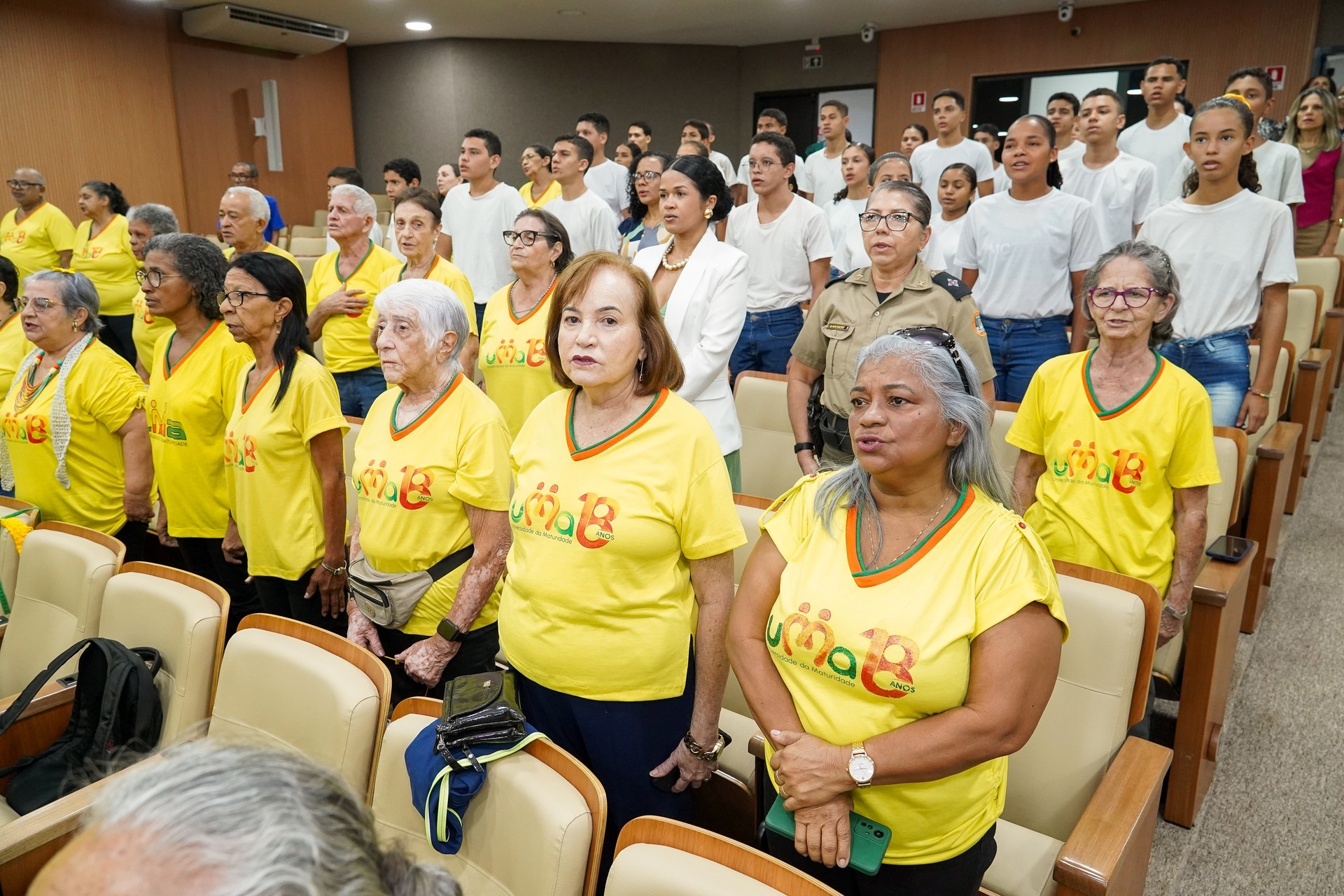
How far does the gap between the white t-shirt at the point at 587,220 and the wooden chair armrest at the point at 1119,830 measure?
3715mm

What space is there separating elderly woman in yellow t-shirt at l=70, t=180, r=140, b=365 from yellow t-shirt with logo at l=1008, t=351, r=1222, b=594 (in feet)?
16.7

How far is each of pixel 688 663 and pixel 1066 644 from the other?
778mm

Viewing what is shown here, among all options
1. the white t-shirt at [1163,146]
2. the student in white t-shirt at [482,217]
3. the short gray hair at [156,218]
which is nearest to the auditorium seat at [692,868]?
the student in white t-shirt at [482,217]

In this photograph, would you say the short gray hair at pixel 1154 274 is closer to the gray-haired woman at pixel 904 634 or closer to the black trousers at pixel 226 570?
the gray-haired woman at pixel 904 634

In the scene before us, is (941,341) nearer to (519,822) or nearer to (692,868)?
(692,868)

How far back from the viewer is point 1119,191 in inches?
151

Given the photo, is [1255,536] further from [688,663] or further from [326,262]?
[326,262]

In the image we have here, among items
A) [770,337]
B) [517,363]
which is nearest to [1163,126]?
[770,337]

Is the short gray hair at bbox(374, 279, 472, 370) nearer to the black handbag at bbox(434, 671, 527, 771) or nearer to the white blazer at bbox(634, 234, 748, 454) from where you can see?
the white blazer at bbox(634, 234, 748, 454)

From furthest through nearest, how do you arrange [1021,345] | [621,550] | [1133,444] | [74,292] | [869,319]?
[1021,345]
[74,292]
[869,319]
[1133,444]
[621,550]

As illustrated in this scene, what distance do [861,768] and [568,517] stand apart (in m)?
0.64

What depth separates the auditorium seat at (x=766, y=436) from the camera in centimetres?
314

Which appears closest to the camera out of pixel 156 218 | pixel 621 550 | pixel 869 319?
pixel 621 550

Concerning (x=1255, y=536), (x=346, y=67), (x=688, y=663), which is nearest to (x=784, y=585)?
(x=688, y=663)
